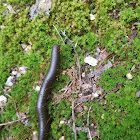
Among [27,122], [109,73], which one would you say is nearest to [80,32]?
[109,73]

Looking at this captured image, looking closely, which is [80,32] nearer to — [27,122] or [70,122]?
[70,122]

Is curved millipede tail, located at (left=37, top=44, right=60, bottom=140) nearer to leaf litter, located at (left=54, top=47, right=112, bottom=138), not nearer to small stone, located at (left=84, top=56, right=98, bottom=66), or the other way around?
leaf litter, located at (left=54, top=47, right=112, bottom=138)

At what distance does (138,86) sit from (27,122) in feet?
14.4

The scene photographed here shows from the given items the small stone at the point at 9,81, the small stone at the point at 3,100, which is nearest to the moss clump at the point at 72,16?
the small stone at the point at 9,81

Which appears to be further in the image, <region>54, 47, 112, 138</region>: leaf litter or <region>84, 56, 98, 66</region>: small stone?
<region>84, 56, 98, 66</region>: small stone

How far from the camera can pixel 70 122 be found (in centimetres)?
454

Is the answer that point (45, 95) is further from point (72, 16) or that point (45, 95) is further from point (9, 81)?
point (72, 16)

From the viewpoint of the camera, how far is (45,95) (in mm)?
4820

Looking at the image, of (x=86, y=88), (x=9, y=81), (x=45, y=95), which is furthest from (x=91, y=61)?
(x=9, y=81)

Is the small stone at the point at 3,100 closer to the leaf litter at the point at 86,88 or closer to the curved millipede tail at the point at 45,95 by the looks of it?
the curved millipede tail at the point at 45,95

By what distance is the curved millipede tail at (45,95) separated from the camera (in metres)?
4.67

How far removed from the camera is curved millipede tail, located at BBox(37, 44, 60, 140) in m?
4.67

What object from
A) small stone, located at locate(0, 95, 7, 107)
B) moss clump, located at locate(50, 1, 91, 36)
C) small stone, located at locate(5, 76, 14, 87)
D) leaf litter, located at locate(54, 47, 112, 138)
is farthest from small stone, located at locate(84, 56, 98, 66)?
small stone, located at locate(0, 95, 7, 107)

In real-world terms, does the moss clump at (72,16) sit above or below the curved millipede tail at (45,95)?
above
